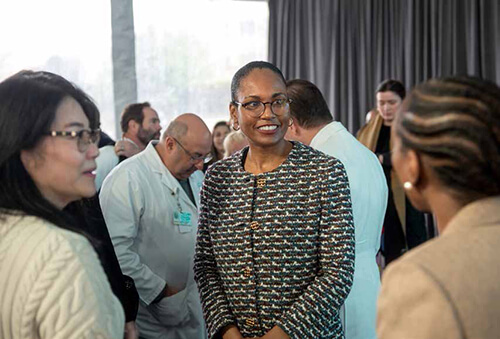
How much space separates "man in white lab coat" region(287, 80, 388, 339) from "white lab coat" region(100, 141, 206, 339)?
65cm

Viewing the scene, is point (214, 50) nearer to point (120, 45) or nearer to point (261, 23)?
point (261, 23)

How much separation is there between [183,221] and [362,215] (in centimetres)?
78

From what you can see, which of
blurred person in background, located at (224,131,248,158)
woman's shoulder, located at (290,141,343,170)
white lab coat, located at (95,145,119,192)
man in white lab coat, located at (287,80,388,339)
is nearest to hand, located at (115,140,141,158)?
white lab coat, located at (95,145,119,192)

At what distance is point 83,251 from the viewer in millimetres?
1384

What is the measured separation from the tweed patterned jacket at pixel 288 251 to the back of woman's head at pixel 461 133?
859mm

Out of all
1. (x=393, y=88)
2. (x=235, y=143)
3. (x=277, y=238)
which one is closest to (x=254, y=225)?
(x=277, y=238)

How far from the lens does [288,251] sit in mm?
2051

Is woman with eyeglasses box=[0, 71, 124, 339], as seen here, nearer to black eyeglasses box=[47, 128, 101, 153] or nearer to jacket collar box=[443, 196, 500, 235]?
black eyeglasses box=[47, 128, 101, 153]

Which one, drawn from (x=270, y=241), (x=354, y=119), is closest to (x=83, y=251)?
(x=270, y=241)

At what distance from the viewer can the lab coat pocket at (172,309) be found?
2801mm

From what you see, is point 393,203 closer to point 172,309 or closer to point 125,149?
point 125,149

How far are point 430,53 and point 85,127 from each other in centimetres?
557

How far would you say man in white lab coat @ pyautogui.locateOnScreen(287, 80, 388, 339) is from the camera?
2.68 metres

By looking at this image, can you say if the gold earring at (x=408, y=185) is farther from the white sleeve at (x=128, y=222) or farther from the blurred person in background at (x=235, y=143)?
the blurred person in background at (x=235, y=143)
